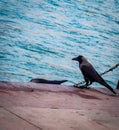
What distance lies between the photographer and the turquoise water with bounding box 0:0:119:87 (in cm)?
2056

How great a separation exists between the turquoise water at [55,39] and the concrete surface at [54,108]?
39.7 feet

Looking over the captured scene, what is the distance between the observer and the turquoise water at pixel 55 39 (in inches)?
810

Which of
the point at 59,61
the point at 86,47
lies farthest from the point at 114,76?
the point at 86,47

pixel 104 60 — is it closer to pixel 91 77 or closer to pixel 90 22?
pixel 90 22

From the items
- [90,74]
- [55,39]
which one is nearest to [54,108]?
[90,74]

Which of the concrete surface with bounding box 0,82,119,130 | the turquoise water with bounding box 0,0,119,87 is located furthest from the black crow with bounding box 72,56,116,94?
the turquoise water with bounding box 0,0,119,87

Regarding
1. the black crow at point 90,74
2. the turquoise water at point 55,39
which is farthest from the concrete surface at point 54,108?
the turquoise water at point 55,39

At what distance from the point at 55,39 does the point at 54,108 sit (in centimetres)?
3016

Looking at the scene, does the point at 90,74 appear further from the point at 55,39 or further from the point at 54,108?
the point at 55,39

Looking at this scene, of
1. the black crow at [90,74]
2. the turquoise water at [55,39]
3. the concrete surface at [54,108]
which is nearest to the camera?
the concrete surface at [54,108]

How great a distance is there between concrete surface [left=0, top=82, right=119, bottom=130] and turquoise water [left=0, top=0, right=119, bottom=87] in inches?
477

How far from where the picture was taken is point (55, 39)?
109 feet

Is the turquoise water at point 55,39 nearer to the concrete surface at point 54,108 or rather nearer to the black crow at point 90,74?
the black crow at point 90,74

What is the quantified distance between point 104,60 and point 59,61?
5.58m
